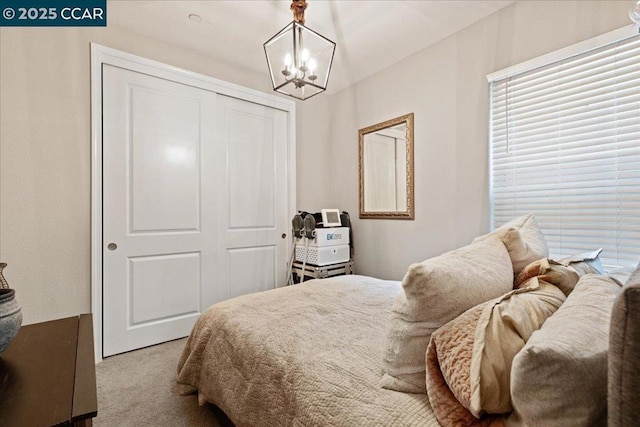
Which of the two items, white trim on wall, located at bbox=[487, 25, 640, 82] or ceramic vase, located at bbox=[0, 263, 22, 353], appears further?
white trim on wall, located at bbox=[487, 25, 640, 82]

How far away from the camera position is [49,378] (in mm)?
918

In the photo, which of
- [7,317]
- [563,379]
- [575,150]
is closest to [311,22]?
[575,150]

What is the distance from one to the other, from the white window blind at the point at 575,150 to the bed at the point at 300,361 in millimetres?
1240

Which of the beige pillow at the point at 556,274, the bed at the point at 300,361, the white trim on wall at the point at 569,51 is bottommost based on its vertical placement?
the bed at the point at 300,361

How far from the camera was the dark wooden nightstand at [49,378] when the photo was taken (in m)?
0.76

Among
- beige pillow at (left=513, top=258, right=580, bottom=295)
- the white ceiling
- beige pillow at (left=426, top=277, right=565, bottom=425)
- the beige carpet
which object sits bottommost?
the beige carpet

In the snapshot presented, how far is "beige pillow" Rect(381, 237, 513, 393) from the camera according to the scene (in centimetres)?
88

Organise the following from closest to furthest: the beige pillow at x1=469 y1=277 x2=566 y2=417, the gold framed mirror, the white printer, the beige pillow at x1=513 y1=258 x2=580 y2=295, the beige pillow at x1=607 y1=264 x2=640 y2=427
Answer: the beige pillow at x1=607 y1=264 x2=640 y2=427
the beige pillow at x1=469 y1=277 x2=566 y2=417
the beige pillow at x1=513 y1=258 x2=580 y2=295
the gold framed mirror
the white printer

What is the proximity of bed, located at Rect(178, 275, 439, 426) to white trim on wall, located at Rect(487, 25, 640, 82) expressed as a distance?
183 centimetres

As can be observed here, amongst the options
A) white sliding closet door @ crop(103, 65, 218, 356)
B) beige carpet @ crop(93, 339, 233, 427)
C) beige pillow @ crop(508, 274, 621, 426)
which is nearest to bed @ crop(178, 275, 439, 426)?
beige carpet @ crop(93, 339, 233, 427)

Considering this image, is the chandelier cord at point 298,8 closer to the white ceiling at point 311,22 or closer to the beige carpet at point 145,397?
the white ceiling at point 311,22

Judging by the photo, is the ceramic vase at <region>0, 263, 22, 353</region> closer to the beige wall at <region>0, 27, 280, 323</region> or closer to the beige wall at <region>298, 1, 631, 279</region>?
the beige wall at <region>0, 27, 280, 323</region>

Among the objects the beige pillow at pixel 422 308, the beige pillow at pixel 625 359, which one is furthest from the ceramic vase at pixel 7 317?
the beige pillow at pixel 625 359

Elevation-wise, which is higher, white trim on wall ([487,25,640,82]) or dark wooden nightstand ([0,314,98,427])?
white trim on wall ([487,25,640,82])
